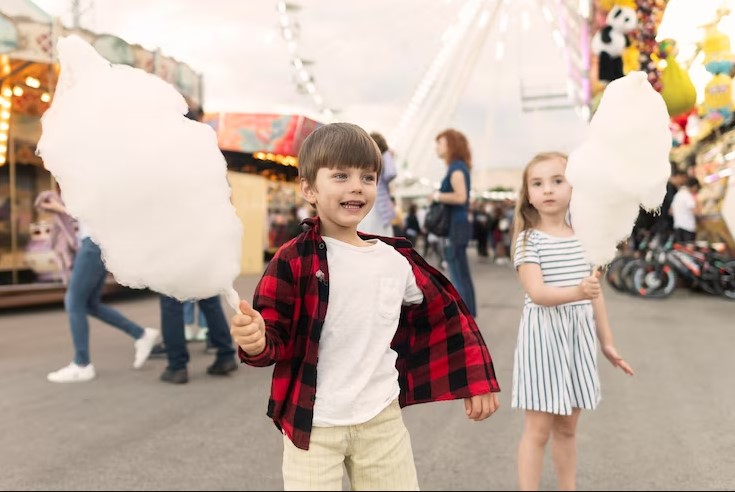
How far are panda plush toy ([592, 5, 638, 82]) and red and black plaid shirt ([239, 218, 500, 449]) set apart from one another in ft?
1.44

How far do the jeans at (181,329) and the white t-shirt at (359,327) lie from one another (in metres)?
2.37

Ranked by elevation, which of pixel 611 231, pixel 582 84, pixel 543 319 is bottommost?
pixel 543 319

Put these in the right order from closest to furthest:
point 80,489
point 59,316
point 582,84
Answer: point 582,84, point 80,489, point 59,316

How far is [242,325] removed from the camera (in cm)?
73

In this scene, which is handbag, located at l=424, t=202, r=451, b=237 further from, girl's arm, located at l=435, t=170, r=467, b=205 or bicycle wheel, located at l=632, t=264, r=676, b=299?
bicycle wheel, located at l=632, t=264, r=676, b=299

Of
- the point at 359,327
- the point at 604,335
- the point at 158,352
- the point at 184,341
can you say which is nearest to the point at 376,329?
the point at 359,327

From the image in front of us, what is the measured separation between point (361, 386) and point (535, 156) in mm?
455

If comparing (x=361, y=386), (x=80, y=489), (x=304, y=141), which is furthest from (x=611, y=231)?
(x=80, y=489)

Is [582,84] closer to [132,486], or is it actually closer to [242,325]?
[242,325]

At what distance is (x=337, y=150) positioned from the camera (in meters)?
0.76

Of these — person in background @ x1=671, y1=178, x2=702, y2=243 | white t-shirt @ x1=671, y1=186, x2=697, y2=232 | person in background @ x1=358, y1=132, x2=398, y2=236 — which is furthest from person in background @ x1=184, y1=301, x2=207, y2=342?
white t-shirt @ x1=671, y1=186, x2=697, y2=232

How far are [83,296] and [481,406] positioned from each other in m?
3.41

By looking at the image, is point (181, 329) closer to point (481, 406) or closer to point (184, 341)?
point (184, 341)

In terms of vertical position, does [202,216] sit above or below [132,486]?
above
